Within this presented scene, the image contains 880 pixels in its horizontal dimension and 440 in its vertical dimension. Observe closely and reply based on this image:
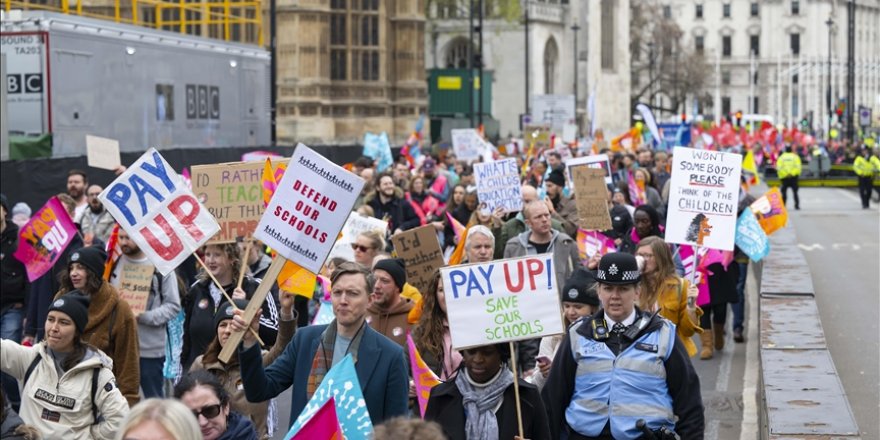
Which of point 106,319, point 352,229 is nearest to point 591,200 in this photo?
point 352,229

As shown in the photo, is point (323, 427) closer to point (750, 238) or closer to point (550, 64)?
point (750, 238)

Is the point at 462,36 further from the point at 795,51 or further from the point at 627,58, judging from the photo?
the point at 795,51

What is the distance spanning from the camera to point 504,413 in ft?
19.6

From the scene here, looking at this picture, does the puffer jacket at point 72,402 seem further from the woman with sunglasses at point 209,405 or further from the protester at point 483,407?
the protester at point 483,407

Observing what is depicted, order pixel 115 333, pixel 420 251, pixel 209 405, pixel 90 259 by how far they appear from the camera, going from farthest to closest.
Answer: pixel 420 251 < pixel 90 259 < pixel 115 333 < pixel 209 405

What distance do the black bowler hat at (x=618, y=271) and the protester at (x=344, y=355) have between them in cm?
91

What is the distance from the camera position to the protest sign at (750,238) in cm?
1480

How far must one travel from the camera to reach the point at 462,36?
69938 millimetres

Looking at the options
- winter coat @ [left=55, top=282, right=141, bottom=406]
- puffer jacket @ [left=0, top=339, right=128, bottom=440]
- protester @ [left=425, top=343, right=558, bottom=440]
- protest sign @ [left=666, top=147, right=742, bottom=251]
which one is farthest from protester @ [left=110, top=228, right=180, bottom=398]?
protester @ [left=425, top=343, right=558, bottom=440]

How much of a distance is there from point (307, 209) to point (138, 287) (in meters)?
3.19

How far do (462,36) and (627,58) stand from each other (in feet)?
62.4

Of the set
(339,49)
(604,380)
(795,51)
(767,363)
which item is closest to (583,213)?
(767,363)

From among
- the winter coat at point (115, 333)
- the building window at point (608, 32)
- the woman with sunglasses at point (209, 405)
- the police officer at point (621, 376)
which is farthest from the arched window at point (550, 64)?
the woman with sunglasses at point (209, 405)

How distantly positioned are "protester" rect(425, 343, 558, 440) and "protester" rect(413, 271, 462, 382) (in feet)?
4.31
